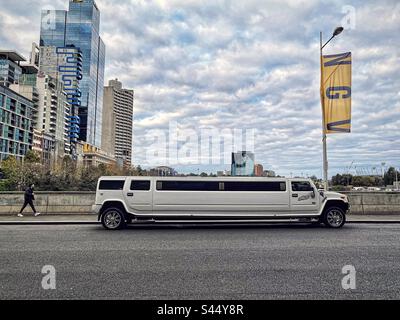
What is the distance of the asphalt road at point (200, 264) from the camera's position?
4637mm

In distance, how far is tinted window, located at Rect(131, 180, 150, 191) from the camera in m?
11.7

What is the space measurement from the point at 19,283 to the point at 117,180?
682 centimetres

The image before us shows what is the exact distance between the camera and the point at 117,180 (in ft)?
38.4

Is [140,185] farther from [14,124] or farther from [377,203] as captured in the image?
[14,124]

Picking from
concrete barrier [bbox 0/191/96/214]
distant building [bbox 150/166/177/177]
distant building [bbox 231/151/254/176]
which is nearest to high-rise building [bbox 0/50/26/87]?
distant building [bbox 150/166/177/177]

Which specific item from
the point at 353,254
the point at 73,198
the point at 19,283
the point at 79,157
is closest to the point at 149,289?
the point at 19,283

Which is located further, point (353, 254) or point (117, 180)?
point (117, 180)

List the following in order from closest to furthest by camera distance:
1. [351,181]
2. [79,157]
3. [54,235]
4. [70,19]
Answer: [54,235] → [351,181] → [79,157] → [70,19]

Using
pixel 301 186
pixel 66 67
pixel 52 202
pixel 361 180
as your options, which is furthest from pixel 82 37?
pixel 301 186

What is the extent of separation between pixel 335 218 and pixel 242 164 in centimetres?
1615

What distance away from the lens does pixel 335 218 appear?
11.8 m

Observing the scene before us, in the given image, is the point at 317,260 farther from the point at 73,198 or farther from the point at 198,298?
the point at 73,198

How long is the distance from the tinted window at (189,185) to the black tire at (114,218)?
1.74 m

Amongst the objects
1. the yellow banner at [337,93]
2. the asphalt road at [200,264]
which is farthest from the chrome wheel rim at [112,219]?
the yellow banner at [337,93]
